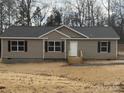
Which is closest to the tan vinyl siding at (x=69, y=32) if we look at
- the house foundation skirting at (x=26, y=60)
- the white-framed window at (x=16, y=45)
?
the house foundation skirting at (x=26, y=60)

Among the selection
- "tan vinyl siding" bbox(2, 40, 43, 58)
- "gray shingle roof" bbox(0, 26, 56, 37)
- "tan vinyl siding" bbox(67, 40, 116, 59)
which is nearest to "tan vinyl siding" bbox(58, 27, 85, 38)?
"tan vinyl siding" bbox(67, 40, 116, 59)

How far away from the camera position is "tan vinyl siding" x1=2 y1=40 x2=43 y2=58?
141 ft

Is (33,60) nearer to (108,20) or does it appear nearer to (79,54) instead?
(79,54)

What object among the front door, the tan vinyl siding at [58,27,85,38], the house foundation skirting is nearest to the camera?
the house foundation skirting

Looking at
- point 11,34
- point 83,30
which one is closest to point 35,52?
point 11,34

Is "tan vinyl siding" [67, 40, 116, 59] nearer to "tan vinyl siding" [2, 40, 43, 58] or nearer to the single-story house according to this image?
the single-story house

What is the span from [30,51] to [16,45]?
179 centimetres

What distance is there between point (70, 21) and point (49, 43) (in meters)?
34.3

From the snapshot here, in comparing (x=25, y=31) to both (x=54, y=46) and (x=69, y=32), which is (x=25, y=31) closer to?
(x=54, y=46)

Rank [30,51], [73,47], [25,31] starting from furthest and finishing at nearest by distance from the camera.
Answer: [25,31] → [73,47] → [30,51]

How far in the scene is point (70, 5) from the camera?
82.4m

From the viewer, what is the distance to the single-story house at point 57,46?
42.9 metres

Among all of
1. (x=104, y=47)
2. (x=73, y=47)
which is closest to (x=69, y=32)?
(x=73, y=47)

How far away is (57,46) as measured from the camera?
141 feet
